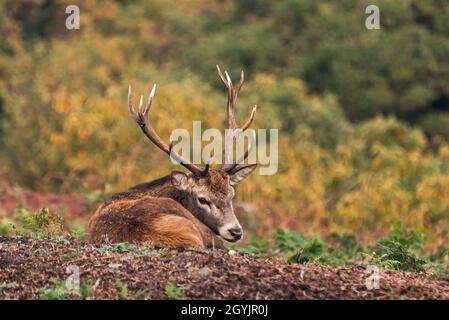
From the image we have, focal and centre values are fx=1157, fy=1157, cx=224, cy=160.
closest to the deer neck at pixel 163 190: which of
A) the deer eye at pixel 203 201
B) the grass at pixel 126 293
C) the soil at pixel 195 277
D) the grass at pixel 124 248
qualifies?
the deer eye at pixel 203 201

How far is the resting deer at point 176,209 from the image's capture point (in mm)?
8820

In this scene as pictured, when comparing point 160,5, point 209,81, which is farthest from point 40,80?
point 160,5

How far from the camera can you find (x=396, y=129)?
22188 mm

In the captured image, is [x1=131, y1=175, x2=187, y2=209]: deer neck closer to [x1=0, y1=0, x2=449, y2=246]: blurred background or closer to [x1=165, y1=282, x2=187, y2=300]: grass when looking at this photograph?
[x1=165, y1=282, x2=187, y2=300]: grass

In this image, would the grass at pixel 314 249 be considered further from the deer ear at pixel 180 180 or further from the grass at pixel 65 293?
the deer ear at pixel 180 180

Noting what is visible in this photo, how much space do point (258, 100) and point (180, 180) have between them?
14.2m

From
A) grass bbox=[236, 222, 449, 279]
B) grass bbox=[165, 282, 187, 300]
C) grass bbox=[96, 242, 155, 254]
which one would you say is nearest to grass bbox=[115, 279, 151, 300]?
grass bbox=[165, 282, 187, 300]

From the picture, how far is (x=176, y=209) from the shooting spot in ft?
30.8

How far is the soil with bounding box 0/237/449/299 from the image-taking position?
712 centimetres

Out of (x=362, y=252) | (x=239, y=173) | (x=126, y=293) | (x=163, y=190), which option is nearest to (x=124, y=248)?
(x=126, y=293)

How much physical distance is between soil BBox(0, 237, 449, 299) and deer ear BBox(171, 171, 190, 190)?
6.65ft

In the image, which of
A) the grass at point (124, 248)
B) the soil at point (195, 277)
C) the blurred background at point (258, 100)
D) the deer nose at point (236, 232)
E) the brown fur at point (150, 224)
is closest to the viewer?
the soil at point (195, 277)

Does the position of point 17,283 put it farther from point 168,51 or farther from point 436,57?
point 168,51

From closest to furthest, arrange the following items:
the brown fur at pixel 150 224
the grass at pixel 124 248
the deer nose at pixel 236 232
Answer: the grass at pixel 124 248
the brown fur at pixel 150 224
the deer nose at pixel 236 232
